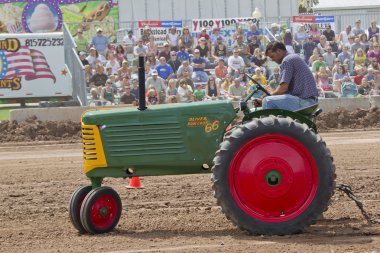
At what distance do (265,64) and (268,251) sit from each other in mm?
16594

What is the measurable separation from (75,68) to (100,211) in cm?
1532

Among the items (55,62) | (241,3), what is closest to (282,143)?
(55,62)

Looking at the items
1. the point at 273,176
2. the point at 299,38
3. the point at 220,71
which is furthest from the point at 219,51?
the point at 273,176

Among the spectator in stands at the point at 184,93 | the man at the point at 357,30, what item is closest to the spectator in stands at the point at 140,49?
the spectator in stands at the point at 184,93

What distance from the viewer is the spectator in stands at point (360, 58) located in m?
23.5

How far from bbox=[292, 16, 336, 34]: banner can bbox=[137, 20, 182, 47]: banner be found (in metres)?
3.42

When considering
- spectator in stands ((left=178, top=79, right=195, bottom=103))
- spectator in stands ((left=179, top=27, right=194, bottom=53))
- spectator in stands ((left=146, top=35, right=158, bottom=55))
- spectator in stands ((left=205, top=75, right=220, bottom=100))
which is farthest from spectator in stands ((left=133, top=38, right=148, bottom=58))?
spectator in stands ((left=205, top=75, right=220, bottom=100))

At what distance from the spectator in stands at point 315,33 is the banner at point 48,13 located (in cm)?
803

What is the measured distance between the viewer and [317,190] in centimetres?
722

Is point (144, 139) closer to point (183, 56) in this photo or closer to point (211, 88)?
point (211, 88)

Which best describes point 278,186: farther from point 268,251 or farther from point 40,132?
point 40,132

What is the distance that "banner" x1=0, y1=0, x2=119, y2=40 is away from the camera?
30.0 m

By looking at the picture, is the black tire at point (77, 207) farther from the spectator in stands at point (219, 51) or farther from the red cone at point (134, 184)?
the spectator in stands at point (219, 51)

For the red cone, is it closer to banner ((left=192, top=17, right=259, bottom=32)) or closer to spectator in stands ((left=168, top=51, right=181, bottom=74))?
spectator in stands ((left=168, top=51, right=181, bottom=74))
